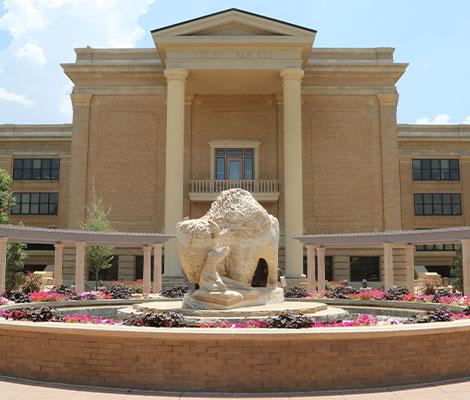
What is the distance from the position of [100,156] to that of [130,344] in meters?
37.9

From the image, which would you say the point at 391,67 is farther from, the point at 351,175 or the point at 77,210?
the point at 77,210

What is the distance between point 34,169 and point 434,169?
1660 inches

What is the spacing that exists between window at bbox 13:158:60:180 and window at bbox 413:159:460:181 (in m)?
37.8

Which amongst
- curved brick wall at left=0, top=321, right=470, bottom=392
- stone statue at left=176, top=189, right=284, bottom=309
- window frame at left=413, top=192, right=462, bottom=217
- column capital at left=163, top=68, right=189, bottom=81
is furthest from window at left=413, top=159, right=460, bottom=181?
curved brick wall at left=0, top=321, right=470, bottom=392

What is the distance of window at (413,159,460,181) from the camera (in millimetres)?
57344

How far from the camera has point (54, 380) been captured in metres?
9.95

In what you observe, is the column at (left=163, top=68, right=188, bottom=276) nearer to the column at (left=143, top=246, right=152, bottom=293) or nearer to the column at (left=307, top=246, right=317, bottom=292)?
the column at (left=143, top=246, right=152, bottom=293)

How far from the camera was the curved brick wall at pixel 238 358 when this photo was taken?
30.8 feet

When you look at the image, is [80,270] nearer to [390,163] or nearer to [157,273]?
[157,273]

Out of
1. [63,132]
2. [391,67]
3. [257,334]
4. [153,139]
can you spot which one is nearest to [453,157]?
[391,67]

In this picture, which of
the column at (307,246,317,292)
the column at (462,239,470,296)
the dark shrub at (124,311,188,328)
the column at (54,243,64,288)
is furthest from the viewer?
the column at (307,246,317,292)

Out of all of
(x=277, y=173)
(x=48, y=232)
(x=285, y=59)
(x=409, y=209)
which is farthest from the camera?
(x=409, y=209)

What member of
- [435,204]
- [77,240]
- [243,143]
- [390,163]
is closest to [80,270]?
[77,240]

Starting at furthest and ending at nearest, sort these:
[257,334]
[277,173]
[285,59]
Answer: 1. [277,173]
2. [285,59]
3. [257,334]
